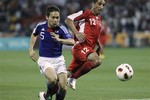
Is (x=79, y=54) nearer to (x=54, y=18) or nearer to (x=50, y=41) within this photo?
(x=50, y=41)

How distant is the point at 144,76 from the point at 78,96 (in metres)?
6.16

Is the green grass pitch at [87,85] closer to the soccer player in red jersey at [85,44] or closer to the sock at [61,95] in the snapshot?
the soccer player in red jersey at [85,44]

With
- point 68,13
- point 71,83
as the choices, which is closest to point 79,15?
point 71,83

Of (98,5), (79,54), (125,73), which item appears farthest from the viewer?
(79,54)

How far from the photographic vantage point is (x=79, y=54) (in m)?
13.5

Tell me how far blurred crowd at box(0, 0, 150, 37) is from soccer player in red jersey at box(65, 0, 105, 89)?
23.2 metres

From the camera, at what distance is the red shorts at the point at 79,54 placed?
528 inches

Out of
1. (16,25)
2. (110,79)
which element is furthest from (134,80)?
(16,25)

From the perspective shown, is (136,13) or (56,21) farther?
(136,13)

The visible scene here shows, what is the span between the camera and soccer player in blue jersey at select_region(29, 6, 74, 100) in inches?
412

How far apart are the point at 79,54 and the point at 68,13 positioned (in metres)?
26.0

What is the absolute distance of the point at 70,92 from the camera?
13836mm

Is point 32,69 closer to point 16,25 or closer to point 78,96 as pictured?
point 78,96

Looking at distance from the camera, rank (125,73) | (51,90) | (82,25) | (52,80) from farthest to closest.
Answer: (82,25), (125,73), (51,90), (52,80)
